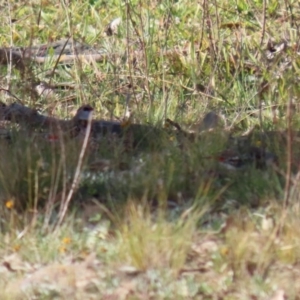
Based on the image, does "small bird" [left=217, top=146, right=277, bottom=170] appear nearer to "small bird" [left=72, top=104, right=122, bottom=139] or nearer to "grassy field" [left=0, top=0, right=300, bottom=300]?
"grassy field" [left=0, top=0, right=300, bottom=300]

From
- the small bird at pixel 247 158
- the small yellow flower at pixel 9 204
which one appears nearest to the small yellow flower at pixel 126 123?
the small bird at pixel 247 158

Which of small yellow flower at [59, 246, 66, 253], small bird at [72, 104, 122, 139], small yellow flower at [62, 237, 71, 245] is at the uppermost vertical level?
small bird at [72, 104, 122, 139]

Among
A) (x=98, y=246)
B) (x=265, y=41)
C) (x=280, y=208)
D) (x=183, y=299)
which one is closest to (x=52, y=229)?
(x=98, y=246)

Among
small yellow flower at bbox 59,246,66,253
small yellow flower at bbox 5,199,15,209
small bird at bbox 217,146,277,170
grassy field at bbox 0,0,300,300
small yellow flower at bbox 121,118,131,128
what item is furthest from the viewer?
small yellow flower at bbox 121,118,131,128

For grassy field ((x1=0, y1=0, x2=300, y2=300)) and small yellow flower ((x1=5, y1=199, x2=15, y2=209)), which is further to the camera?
small yellow flower ((x1=5, y1=199, x2=15, y2=209))

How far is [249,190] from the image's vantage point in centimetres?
372

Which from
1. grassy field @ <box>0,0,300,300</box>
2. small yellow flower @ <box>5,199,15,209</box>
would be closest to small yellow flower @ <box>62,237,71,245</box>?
grassy field @ <box>0,0,300,300</box>

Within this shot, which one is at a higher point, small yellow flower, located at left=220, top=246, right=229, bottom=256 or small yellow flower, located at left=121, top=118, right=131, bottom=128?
small yellow flower, located at left=121, top=118, right=131, bottom=128

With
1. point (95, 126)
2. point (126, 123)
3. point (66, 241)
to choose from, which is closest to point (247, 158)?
point (126, 123)

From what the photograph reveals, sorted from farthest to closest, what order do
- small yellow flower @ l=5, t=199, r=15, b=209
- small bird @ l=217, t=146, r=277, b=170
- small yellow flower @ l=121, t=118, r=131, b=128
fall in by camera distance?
small yellow flower @ l=121, t=118, r=131, b=128 → small bird @ l=217, t=146, r=277, b=170 → small yellow flower @ l=5, t=199, r=15, b=209

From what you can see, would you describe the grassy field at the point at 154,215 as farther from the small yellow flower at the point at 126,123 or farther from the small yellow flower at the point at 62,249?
the small yellow flower at the point at 126,123

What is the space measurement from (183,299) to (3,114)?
7.63ft

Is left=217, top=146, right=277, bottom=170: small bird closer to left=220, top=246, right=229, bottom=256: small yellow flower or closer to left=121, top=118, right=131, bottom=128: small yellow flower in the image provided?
left=121, top=118, right=131, bottom=128: small yellow flower

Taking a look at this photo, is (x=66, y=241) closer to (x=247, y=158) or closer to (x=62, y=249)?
(x=62, y=249)
